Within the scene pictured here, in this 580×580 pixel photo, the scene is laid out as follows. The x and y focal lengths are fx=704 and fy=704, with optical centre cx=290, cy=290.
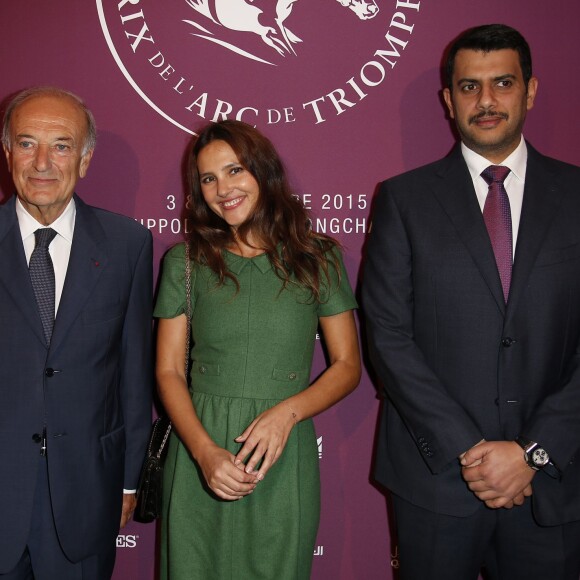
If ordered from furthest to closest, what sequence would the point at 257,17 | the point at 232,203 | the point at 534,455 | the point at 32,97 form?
the point at 257,17
the point at 232,203
the point at 32,97
the point at 534,455

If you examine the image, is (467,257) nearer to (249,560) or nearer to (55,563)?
(249,560)

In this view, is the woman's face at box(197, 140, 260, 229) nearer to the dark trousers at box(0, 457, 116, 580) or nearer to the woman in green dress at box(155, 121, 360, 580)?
the woman in green dress at box(155, 121, 360, 580)

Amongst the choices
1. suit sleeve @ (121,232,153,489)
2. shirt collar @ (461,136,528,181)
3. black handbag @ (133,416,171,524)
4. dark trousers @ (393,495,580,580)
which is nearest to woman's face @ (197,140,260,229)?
suit sleeve @ (121,232,153,489)

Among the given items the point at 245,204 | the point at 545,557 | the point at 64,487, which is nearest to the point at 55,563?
the point at 64,487

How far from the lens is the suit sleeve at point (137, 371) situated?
2.42 m

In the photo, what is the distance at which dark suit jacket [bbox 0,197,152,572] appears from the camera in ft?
7.01

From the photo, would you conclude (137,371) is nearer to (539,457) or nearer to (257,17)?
(539,457)

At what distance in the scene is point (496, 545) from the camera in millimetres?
2291

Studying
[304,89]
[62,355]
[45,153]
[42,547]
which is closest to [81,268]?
[62,355]

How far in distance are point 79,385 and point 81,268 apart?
37 cm

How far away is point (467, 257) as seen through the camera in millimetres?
2203

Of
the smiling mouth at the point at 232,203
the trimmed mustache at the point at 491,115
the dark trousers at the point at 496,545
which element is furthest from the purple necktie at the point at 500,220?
the smiling mouth at the point at 232,203

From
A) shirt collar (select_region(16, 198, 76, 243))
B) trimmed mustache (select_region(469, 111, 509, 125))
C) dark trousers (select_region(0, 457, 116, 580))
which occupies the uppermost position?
trimmed mustache (select_region(469, 111, 509, 125))

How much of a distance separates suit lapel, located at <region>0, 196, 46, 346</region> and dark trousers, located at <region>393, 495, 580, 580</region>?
1.34 meters
